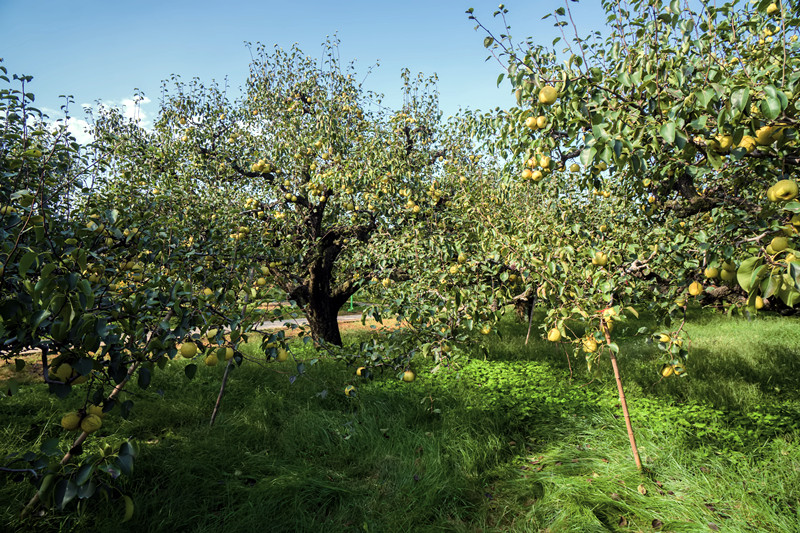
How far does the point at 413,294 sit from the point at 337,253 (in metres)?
4.45

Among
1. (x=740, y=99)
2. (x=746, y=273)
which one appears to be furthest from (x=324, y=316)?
(x=740, y=99)

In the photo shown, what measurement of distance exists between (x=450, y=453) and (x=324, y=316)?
5.02m

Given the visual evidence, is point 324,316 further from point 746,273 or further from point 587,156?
point 746,273

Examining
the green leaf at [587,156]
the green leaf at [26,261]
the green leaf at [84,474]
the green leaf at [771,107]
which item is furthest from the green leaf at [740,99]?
the green leaf at [84,474]

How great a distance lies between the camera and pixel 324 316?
8531 millimetres

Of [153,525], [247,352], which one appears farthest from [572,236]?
[247,352]

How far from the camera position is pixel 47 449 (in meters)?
1.54

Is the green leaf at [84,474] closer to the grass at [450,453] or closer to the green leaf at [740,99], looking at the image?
the grass at [450,453]

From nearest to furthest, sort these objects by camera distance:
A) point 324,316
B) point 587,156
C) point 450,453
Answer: point 587,156 < point 450,453 < point 324,316

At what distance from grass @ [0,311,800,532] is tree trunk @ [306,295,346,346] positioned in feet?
6.85

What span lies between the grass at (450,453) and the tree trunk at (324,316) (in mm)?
2089

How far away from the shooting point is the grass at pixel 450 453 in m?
3.14

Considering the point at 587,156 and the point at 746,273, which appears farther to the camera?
the point at 587,156

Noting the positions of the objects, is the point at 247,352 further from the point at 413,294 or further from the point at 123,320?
the point at 123,320
